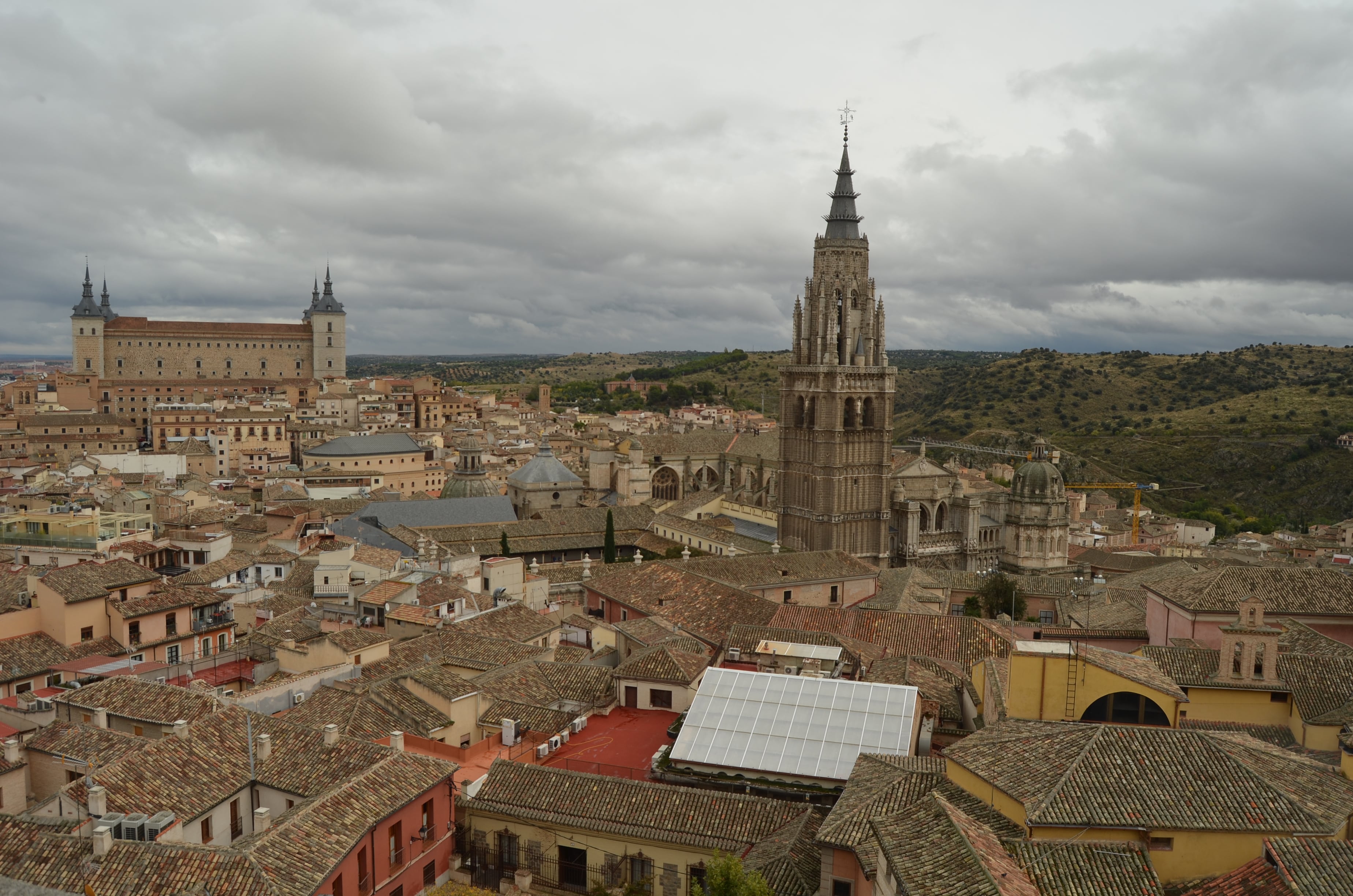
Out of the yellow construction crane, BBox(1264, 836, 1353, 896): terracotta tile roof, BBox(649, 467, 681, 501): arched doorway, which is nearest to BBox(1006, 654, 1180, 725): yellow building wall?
BBox(1264, 836, 1353, 896): terracotta tile roof

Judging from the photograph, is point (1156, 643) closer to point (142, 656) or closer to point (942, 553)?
point (142, 656)

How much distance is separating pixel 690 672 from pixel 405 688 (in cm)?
527

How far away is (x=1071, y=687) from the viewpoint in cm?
1478

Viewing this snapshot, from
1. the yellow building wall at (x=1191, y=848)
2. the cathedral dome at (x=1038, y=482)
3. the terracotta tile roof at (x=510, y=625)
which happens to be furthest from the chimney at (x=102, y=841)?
the cathedral dome at (x=1038, y=482)

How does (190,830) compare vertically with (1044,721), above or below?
below

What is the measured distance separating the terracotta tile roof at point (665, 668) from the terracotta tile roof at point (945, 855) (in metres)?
8.09

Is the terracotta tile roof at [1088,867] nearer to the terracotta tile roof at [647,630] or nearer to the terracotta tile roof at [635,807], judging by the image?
the terracotta tile roof at [635,807]

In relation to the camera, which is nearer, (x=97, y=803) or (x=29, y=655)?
(x=97, y=803)

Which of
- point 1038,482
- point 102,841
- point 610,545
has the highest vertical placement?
point 1038,482

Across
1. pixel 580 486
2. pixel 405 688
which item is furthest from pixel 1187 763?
pixel 580 486

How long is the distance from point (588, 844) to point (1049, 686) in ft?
23.6

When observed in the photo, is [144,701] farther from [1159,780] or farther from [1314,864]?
[1314,864]

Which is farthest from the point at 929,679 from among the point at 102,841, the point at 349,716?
the point at 102,841

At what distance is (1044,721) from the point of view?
13.3m
